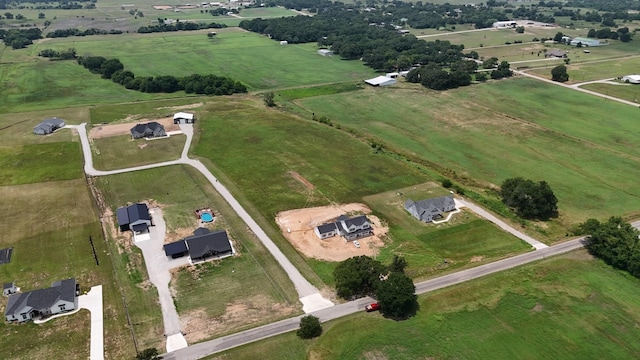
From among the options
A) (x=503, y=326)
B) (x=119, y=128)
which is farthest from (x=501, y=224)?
(x=119, y=128)

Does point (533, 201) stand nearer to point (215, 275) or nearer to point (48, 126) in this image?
point (215, 275)

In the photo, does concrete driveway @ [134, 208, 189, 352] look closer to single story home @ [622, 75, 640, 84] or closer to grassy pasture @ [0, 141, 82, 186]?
grassy pasture @ [0, 141, 82, 186]

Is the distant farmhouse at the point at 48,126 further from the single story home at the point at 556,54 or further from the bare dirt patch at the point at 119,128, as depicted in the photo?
the single story home at the point at 556,54

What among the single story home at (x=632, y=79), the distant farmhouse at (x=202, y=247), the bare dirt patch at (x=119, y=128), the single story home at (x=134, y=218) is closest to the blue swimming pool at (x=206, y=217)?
the distant farmhouse at (x=202, y=247)

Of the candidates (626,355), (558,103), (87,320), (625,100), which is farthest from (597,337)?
(625,100)

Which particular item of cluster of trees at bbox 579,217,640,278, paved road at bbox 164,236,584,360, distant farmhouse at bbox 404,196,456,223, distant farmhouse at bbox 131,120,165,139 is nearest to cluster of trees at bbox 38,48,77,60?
distant farmhouse at bbox 131,120,165,139

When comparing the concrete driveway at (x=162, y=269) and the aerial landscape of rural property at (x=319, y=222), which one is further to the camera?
the aerial landscape of rural property at (x=319, y=222)

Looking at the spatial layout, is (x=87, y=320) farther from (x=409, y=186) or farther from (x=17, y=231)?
(x=409, y=186)
